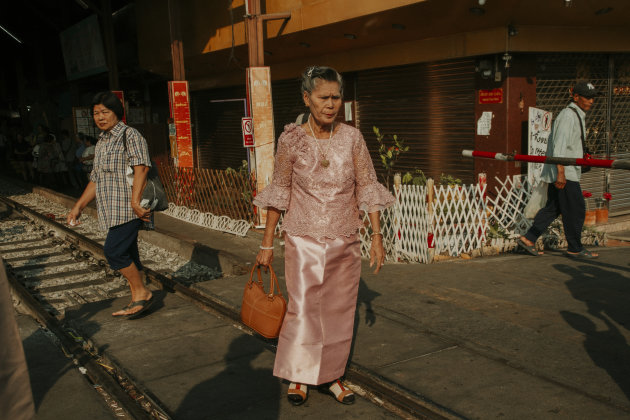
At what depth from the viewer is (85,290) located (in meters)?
7.38

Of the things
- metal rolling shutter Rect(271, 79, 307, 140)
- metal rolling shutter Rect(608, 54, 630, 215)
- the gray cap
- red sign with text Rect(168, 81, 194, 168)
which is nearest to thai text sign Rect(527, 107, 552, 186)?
metal rolling shutter Rect(608, 54, 630, 215)

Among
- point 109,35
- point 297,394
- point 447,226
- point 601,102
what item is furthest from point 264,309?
point 109,35

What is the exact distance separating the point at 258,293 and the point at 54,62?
28514mm

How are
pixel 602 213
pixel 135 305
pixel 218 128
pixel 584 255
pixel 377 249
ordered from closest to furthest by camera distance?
1. pixel 377 249
2. pixel 135 305
3. pixel 584 255
4. pixel 602 213
5. pixel 218 128

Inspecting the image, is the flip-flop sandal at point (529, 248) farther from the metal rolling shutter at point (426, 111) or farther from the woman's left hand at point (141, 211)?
the woman's left hand at point (141, 211)

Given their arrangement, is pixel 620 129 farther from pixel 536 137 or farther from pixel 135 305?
pixel 135 305

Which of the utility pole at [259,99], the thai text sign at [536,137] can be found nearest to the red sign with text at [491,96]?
the thai text sign at [536,137]

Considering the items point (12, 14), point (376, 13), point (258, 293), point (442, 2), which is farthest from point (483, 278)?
point (12, 14)

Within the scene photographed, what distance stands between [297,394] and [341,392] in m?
0.28

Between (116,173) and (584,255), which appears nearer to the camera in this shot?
(116,173)

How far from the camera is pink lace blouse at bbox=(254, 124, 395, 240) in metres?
3.66

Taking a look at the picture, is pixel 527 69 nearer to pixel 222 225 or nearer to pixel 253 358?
pixel 222 225

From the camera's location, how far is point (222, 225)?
11.2 metres

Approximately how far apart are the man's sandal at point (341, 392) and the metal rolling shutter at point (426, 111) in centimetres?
688
